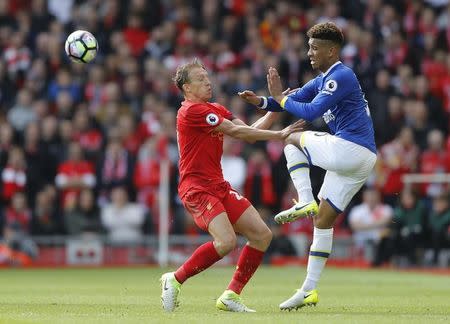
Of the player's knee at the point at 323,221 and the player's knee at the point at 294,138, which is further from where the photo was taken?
the player's knee at the point at 323,221

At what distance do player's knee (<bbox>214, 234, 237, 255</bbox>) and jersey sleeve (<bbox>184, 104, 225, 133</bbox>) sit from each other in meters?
1.04

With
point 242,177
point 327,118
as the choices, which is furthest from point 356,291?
point 242,177

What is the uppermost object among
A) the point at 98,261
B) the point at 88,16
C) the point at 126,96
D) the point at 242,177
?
the point at 88,16

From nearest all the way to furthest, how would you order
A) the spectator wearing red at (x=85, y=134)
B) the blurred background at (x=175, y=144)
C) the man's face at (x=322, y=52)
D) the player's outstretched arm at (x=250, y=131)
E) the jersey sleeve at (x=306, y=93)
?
1. the player's outstretched arm at (x=250, y=131)
2. the man's face at (x=322, y=52)
3. the jersey sleeve at (x=306, y=93)
4. the blurred background at (x=175, y=144)
5. the spectator wearing red at (x=85, y=134)

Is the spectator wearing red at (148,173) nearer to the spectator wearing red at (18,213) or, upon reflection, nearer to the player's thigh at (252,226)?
the spectator wearing red at (18,213)

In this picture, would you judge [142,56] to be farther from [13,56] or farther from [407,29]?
[407,29]

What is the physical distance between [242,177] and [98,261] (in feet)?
11.1

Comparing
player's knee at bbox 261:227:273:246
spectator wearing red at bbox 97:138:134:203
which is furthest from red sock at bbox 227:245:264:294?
spectator wearing red at bbox 97:138:134:203

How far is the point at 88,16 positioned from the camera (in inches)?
1023

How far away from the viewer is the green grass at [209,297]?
10797 millimetres

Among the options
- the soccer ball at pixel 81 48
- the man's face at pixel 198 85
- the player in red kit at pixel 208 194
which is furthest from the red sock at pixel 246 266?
the soccer ball at pixel 81 48

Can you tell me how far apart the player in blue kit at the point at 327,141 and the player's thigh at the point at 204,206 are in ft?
1.92

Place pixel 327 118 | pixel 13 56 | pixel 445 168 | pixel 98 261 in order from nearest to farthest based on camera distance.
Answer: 1. pixel 327 118
2. pixel 445 168
3. pixel 98 261
4. pixel 13 56

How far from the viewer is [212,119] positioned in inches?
452
